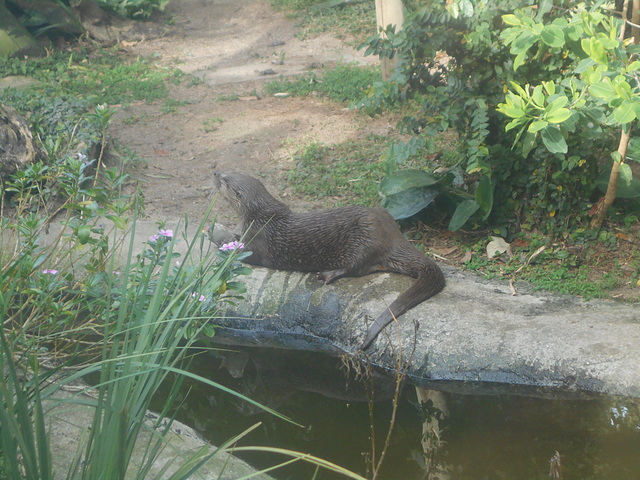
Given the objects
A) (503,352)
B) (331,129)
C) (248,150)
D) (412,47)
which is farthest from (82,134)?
(503,352)

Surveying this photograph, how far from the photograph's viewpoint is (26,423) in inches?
54.3

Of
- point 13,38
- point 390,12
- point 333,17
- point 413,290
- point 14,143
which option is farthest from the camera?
point 333,17

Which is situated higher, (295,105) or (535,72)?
(535,72)

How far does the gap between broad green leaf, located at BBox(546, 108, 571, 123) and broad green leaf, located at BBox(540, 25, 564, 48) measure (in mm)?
374

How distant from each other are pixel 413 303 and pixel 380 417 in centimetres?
57

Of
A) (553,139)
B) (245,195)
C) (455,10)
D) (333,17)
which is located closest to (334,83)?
(333,17)

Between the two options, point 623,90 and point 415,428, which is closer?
point 623,90

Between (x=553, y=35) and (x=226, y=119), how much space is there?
3.64m

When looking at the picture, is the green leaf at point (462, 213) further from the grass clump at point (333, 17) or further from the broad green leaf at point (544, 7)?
the grass clump at point (333, 17)

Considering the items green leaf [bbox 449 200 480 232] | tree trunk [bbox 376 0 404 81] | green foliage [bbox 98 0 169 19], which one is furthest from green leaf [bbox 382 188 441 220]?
green foliage [bbox 98 0 169 19]

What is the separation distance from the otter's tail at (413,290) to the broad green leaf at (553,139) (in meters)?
0.84

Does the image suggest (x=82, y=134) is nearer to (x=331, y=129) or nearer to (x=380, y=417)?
(x=331, y=129)

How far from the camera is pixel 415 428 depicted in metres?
2.61

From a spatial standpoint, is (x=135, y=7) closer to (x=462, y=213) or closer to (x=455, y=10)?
(x=455, y=10)
